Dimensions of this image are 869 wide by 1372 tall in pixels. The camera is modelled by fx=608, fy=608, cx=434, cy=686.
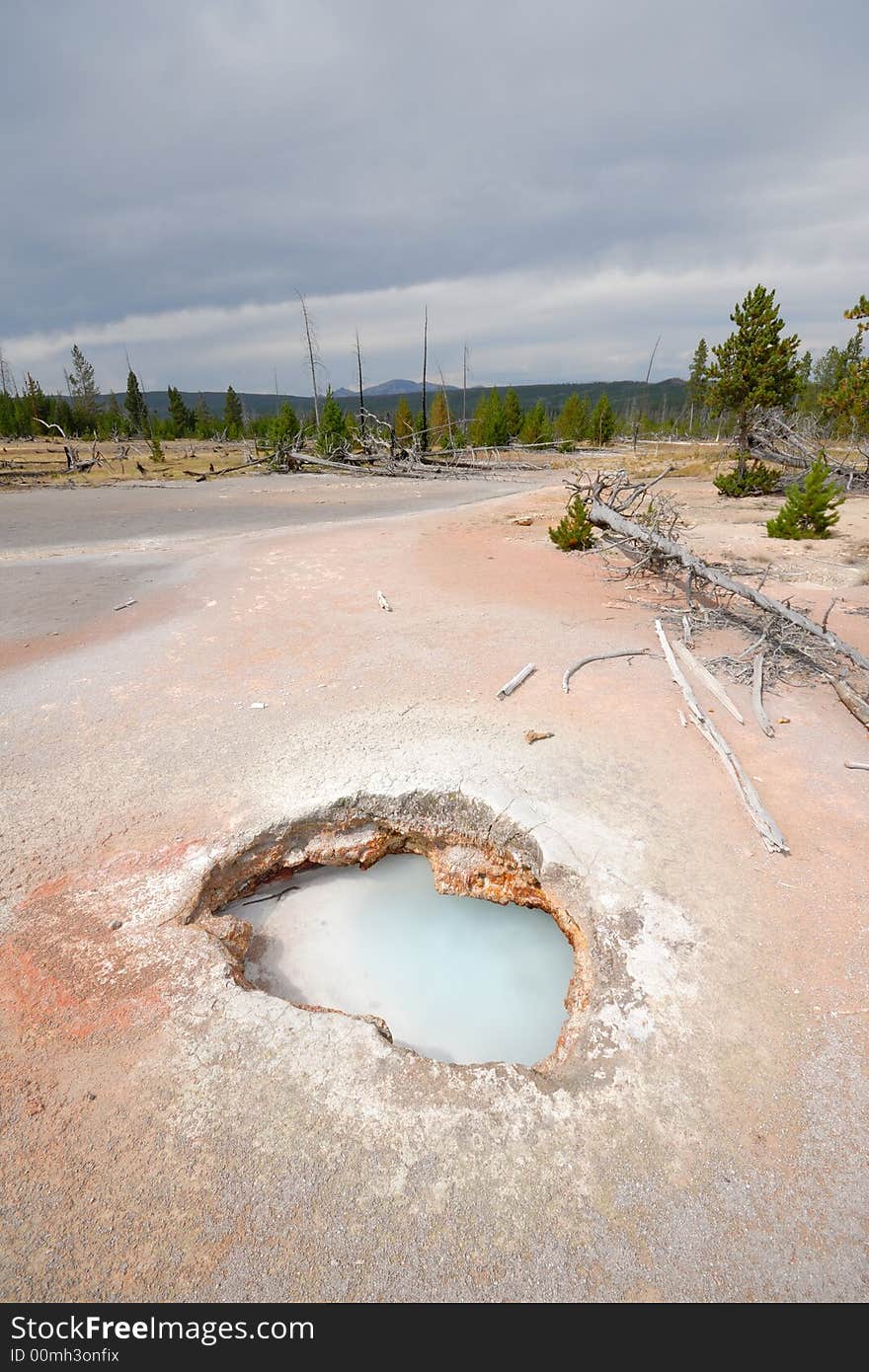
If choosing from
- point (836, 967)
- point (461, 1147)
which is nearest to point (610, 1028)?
point (461, 1147)

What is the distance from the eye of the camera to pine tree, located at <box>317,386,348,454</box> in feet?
118

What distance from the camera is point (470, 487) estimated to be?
2920 centimetres

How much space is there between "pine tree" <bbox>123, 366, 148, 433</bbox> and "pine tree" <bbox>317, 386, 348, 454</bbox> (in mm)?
37912

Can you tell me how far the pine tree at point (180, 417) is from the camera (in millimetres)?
64300

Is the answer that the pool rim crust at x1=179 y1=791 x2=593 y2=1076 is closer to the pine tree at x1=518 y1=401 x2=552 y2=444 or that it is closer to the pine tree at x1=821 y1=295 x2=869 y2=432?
the pine tree at x1=821 y1=295 x2=869 y2=432

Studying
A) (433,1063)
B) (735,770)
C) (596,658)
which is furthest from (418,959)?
(596,658)

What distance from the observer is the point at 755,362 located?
21.8 m

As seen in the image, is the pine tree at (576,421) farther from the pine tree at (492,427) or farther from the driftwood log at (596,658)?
the driftwood log at (596,658)

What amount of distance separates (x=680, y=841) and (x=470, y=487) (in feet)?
88.6

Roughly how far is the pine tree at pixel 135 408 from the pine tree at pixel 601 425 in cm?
4641

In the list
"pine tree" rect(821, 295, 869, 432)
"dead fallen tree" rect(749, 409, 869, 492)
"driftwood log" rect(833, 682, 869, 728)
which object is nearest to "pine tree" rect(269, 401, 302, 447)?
"dead fallen tree" rect(749, 409, 869, 492)

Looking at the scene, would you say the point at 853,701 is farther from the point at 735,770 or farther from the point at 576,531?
the point at 576,531

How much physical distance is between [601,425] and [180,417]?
4568 cm

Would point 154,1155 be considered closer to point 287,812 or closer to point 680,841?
point 287,812
